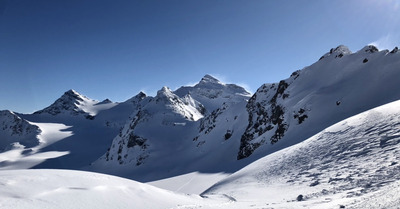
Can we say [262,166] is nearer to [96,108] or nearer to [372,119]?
[372,119]

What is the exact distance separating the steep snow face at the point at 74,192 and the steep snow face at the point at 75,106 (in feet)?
425

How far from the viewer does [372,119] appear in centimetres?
1498

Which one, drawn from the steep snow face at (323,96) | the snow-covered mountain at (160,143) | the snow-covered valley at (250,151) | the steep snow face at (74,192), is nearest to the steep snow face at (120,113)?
the snow-covered valley at (250,151)

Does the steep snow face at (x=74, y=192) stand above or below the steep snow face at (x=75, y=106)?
below

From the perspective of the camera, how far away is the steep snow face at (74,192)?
7.81 metres

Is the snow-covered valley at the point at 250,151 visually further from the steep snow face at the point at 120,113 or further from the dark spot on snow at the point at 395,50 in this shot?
the steep snow face at the point at 120,113

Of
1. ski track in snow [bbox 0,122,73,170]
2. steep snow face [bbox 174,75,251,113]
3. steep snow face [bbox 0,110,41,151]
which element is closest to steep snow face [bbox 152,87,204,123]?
steep snow face [bbox 174,75,251,113]

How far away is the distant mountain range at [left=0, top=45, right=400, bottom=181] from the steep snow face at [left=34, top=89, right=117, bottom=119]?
12.3 metres

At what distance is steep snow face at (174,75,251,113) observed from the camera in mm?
119812

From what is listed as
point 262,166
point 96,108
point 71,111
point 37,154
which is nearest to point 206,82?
point 96,108

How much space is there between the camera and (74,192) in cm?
889

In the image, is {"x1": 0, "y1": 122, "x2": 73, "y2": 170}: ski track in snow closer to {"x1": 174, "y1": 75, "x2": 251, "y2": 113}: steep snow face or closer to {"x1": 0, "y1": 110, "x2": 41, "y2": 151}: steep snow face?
{"x1": 0, "y1": 110, "x2": 41, "y2": 151}: steep snow face

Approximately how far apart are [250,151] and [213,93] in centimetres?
10264

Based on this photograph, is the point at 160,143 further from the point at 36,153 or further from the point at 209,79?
the point at 209,79
